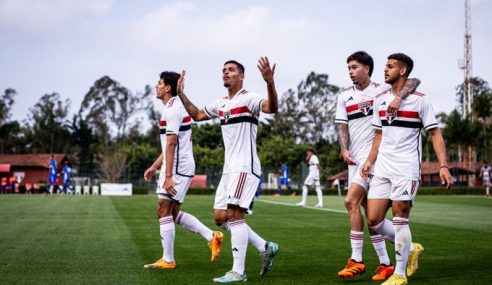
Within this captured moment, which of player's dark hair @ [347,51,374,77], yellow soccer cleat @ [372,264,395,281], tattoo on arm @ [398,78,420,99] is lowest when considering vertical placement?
yellow soccer cleat @ [372,264,395,281]

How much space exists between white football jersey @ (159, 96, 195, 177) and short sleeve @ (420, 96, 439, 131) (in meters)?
3.05

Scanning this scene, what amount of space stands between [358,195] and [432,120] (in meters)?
1.37

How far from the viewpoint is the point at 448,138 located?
73.6 m

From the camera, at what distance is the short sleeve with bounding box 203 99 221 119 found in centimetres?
764

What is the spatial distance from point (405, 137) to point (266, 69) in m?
1.65

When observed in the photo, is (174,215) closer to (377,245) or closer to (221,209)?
(221,209)

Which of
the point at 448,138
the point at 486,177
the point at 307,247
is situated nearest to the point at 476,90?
the point at 448,138

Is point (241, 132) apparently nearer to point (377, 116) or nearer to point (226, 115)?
point (226, 115)

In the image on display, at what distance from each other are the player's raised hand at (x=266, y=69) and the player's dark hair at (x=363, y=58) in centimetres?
178

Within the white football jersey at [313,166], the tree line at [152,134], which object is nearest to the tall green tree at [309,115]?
the tree line at [152,134]

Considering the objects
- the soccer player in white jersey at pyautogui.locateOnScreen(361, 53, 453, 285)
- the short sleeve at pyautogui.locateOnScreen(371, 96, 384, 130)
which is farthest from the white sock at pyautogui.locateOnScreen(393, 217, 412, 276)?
the short sleeve at pyautogui.locateOnScreen(371, 96, 384, 130)

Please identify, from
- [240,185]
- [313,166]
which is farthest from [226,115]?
[313,166]

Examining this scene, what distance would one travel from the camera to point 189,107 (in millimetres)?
7750

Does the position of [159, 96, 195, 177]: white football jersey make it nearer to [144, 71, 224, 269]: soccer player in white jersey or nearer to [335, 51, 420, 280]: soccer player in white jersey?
[144, 71, 224, 269]: soccer player in white jersey
